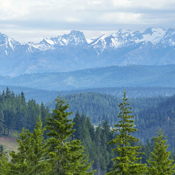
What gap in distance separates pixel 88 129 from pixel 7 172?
9715 cm

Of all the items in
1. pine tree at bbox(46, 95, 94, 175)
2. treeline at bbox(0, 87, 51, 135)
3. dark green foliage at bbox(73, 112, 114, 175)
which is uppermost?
pine tree at bbox(46, 95, 94, 175)

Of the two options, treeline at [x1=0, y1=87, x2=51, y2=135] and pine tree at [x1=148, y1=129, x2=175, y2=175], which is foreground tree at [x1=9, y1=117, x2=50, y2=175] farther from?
treeline at [x1=0, y1=87, x2=51, y2=135]

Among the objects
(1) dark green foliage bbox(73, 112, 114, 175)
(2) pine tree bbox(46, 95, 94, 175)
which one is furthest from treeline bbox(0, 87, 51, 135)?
(2) pine tree bbox(46, 95, 94, 175)

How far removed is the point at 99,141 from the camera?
12406 cm

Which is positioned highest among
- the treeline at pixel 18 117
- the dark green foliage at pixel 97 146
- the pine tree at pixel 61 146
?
the pine tree at pixel 61 146

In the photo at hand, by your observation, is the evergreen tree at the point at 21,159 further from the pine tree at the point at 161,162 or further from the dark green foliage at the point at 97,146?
the dark green foliage at the point at 97,146

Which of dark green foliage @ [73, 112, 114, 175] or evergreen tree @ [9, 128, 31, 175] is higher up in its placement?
evergreen tree @ [9, 128, 31, 175]

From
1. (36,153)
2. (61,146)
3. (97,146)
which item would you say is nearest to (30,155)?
(36,153)

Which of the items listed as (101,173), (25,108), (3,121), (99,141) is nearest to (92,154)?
(101,173)

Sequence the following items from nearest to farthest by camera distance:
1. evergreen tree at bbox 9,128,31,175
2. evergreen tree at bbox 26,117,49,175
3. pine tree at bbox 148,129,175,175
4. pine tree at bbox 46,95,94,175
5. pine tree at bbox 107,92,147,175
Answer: pine tree at bbox 107,92,147,175 < pine tree at bbox 46,95,94,175 < pine tree at bbox 148,129,175,175 < evergreen tree at bbox 9,128,31,175 < evergreen tree at bbox 26,117,49,175

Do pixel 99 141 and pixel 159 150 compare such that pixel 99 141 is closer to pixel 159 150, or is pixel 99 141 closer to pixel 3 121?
pixel 3 121

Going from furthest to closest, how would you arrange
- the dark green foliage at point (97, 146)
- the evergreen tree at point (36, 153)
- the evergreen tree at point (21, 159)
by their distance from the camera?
the dark green foliage at point (97, 146)
the evergreen tree at point (36, 153)
the evergreen tree at point (21, 159)

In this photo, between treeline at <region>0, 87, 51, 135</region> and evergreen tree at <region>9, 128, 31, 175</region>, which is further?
treeline at <region>0, 87, 51, 135</region>

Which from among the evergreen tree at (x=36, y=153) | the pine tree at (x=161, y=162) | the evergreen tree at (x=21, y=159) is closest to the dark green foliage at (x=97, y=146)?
the pine tree at (x=161, y=162)
